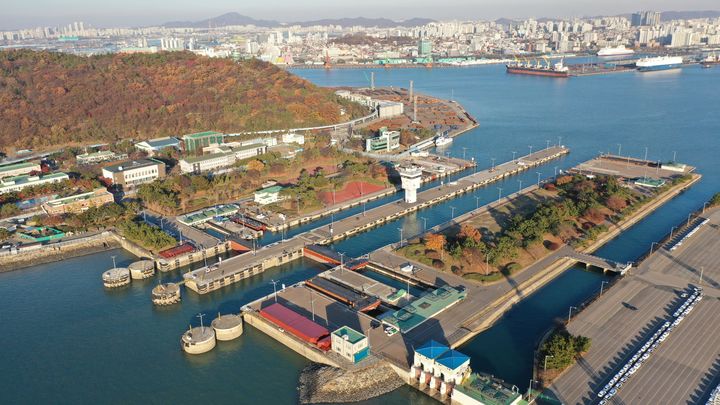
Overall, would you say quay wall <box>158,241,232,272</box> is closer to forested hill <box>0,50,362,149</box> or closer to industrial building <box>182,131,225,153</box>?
industrial building <box>182,131,225,153</box>

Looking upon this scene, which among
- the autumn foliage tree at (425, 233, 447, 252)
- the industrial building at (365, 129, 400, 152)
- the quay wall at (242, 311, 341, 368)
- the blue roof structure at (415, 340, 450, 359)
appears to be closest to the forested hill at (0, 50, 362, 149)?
the industrial building at (365, 129, 400, 152)

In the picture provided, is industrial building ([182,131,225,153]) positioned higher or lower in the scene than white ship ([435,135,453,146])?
higher

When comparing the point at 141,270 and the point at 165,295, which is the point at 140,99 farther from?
the point at 165,295

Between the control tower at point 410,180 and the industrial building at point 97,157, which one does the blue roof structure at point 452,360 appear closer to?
the control tower at point 410,180

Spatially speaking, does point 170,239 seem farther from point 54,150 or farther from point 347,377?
point 54,150

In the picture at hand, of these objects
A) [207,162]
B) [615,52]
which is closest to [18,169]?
[207,162]

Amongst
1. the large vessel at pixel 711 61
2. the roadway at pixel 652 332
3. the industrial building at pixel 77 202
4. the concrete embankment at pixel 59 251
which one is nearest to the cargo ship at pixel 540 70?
the large vessel at pixel 711 61
